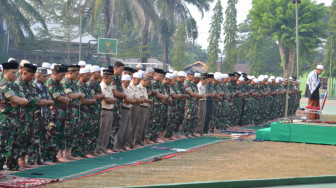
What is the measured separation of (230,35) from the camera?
155 feet

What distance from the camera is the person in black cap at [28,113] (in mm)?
8383

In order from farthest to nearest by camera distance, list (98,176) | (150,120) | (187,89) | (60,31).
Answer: (60,31)
(187,89)
(150,120)
(98,176)

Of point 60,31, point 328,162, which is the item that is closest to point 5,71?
point 328,162

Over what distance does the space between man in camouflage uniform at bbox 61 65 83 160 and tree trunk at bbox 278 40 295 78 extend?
142 ft

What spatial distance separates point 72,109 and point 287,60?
46586 mm

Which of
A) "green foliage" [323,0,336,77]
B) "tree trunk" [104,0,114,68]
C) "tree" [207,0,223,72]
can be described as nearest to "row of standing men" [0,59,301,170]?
"tree trunk" [104,0,114,68]

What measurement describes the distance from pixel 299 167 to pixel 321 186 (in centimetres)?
143

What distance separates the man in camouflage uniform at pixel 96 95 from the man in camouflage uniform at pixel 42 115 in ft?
4.16

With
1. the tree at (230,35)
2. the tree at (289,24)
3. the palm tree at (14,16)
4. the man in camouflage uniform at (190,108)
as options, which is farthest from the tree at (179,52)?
the man in camouflage uniform at (190,108)

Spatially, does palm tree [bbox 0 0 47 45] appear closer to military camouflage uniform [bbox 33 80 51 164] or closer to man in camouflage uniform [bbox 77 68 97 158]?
man in camouflage uniform [bbox 77 68 97 158]

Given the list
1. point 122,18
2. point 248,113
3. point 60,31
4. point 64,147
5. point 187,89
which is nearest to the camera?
point 64,147

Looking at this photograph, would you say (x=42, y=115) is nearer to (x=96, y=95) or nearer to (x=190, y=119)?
(x=96, y=95)

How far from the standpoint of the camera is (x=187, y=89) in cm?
1462

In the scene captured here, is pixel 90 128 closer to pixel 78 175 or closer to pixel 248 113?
pixel 78 175
